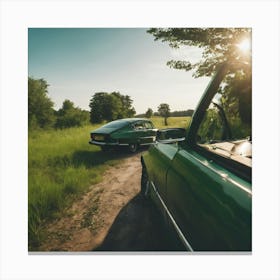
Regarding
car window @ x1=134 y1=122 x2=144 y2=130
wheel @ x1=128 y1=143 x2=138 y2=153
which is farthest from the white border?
car window @ x1=134 y1=122 x2=144 y2=130

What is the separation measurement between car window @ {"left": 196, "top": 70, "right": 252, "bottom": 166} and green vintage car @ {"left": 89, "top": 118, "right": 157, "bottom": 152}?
4.12 meters

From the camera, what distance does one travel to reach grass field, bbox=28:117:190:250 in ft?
8.57

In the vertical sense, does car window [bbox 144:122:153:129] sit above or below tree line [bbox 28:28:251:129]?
below

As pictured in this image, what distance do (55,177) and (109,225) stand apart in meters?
1.98

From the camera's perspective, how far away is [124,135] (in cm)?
616

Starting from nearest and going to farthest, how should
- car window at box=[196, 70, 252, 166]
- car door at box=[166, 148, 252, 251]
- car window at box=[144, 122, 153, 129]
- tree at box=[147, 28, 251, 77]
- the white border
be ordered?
1. car door at box=[166, 148, 252, 251]
2. car window at box=[196, 70, 252, 166]
3. the white border
4. tree at box=[147, 28, 251, 77]
5. car window at box=[144, 122, 153, 129]

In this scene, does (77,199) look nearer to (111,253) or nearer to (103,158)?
(111,253)

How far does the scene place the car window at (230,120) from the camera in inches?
55.8

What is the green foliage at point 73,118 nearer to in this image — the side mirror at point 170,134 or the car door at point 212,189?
the side mirror at point 170,134

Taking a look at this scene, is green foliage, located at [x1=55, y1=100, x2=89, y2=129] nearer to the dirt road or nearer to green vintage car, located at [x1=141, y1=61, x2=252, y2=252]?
the dirt road

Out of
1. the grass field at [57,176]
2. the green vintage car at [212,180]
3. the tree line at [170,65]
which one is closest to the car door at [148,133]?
the tree line at [170,65]

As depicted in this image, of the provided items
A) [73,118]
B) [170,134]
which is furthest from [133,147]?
[73,118]
